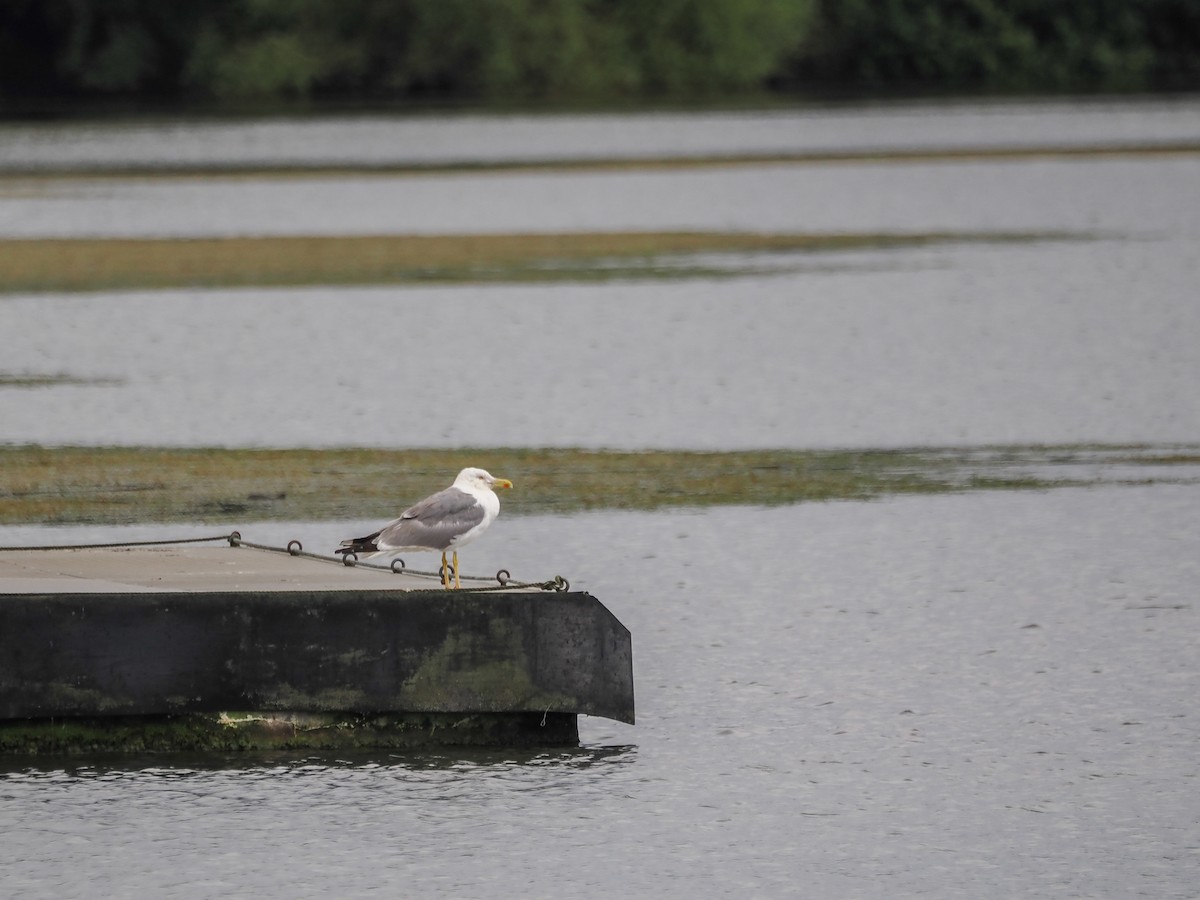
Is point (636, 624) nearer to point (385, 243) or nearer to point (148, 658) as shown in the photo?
point (148, 658)

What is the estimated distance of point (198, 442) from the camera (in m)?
19.8

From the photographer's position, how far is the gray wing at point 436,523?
1131 centimetres

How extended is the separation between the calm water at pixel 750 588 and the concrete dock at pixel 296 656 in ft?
0.83

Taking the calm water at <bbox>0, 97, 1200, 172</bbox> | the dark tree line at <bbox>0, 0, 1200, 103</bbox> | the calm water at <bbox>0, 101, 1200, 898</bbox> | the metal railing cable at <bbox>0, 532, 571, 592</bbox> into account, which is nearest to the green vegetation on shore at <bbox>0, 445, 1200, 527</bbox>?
the calm water at <bbox>0, 101, 1200, 898</bbox>

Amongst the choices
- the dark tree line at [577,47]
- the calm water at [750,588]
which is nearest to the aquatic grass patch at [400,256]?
the calm water at [750,588]

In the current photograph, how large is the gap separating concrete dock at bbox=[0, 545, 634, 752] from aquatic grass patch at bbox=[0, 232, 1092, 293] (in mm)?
22016

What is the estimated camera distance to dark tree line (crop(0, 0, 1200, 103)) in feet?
312

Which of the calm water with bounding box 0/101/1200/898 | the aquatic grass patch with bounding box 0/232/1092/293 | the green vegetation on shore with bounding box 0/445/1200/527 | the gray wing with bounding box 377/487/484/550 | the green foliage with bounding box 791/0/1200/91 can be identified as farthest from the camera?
the green foliage with bounding box 791/0/1200/91

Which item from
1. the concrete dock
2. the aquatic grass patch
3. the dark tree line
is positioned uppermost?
the dark tree line

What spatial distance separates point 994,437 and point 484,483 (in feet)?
29.1

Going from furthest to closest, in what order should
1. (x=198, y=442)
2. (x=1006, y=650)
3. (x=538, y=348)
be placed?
(x=538, y=348) → (x=198, y=442) → (x=1006, y=650)

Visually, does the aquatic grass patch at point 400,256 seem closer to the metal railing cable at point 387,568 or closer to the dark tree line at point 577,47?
the metal railing cable at point 387,568

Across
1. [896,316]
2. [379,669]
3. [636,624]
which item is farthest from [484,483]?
[896,316]

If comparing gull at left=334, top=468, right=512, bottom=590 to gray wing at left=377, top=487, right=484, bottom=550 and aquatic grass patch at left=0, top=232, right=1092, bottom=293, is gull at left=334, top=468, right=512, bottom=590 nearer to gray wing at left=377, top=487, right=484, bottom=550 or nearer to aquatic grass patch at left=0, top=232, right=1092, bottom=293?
gray wing at left=377, top=487, right=484, bottom=550
